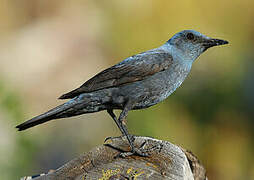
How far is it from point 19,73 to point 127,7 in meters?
3.07

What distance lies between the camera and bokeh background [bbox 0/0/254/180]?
7.01 meters

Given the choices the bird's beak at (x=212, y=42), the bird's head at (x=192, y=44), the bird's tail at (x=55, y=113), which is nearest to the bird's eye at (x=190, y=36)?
the bird's head at (x=192, y=44)

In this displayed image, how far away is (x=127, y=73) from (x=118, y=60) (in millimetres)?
4705

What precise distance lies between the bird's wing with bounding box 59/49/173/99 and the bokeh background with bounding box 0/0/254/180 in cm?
293

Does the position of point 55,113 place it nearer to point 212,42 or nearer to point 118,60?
point 212,42

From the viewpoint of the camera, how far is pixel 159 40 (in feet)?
26.6

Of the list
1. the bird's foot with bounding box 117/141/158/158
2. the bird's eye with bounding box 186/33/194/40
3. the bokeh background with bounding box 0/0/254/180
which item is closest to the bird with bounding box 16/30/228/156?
the bird's eye with bounding box 186/33/194/40

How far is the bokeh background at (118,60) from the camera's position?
7.01 meters

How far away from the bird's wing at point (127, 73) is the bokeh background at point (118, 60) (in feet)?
9.60

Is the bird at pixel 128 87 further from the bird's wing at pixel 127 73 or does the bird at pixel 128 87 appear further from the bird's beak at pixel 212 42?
the bird's beak at pixel 212 42

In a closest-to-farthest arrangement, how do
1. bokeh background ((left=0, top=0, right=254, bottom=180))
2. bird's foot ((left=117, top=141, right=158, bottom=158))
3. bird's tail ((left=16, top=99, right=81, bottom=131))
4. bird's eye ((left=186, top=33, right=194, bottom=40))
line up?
bird's foot ((left=117, top=141, right=158, bottom=158)) < bird's tail ((left=16, top=99, right=81, bottom=131)) < bird's eye ((left=186, top=33, right=194, bottom=40)) < bokeh background ((left=0, top=0, right=254, bottom=180))

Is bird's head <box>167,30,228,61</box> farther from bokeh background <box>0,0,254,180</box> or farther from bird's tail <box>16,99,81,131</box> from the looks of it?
bokeh background <box>0,0,254,180</box>

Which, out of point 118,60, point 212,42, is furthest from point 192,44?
point 118,60

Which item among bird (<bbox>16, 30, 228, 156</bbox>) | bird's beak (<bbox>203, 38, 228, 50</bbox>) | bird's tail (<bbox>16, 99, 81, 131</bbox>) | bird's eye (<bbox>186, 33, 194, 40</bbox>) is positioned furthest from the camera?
bird's eye (<bbox>186, 33, 194, 40</bbox>)
